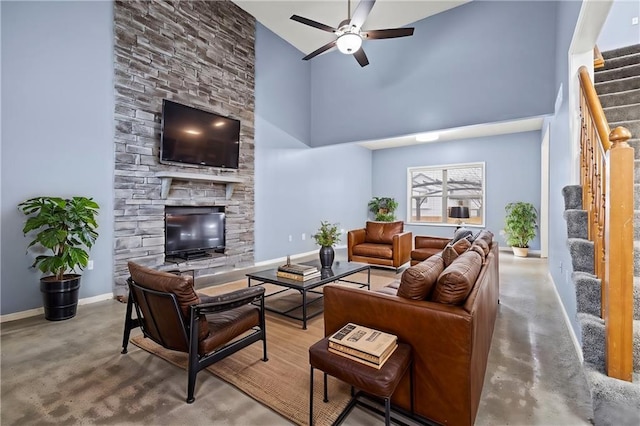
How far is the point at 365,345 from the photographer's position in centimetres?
143

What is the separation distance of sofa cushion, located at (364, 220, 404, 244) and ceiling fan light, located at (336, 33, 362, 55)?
122 inches

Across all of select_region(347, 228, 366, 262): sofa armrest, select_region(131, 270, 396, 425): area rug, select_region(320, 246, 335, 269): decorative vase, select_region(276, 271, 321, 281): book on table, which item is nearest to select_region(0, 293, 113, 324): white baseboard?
select_region(131, 270, 396, 425): area rug

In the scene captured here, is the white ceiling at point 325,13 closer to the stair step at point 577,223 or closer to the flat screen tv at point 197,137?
the flat screen tv at point 197,137

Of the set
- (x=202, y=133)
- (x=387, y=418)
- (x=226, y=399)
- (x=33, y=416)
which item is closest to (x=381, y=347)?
(x=387, y=418)

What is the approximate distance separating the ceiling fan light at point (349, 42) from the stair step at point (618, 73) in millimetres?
2570

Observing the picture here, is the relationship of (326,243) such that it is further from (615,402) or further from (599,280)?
(615,402)

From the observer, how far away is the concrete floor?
163 centimetres

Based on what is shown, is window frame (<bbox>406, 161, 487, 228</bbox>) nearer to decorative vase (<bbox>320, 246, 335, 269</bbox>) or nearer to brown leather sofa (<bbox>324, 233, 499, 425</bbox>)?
decorative vase (<bbox>320, 246, 335, 269</bbox>)

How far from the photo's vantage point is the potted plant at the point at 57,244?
2.84 metres

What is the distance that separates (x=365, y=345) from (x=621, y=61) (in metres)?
4.07

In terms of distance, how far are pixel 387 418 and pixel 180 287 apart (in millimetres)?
1291

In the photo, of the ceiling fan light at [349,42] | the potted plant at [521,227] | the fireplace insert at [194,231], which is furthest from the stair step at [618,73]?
the fireplace insert at [194,231]

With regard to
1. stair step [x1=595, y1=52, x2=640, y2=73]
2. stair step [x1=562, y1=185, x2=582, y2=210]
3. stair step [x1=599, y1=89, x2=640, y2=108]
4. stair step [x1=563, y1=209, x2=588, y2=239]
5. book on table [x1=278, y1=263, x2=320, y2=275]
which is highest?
stair step [x1=595, y1=52, x2=640, y2=73]

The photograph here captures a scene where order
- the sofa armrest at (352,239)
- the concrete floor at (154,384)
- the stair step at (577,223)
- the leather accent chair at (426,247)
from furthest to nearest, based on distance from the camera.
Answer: the sofa armrest at (352,239)
the leather accent chair at (426,247)
the stair step at (577,223)
the concrete floor at (154,384)
